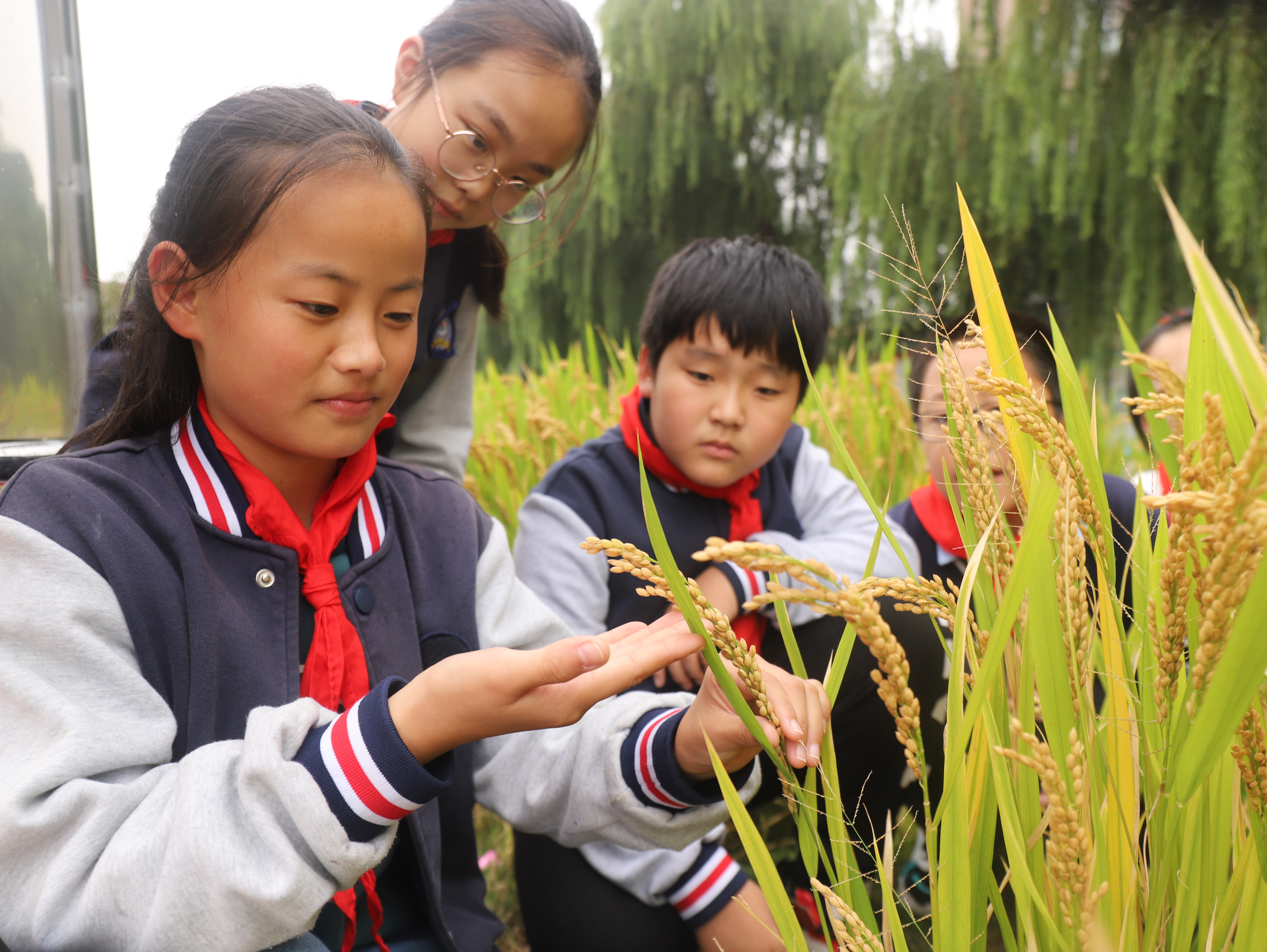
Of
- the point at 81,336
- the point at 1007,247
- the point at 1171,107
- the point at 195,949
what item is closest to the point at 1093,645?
the point at 195,949

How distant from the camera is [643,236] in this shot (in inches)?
356

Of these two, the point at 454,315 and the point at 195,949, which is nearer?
the point at 195,949

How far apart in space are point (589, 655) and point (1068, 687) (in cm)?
36

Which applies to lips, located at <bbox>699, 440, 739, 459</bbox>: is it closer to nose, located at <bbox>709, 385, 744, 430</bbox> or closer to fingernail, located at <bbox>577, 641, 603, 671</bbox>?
nose, located at <bbox>709, 385, 744, 430</bbox>

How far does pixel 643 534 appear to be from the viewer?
168cm

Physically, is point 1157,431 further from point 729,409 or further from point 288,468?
point 288,468

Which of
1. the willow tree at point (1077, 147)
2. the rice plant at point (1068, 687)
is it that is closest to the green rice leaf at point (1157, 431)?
the rice plant at point (1068, 687)

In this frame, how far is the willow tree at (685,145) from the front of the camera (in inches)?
322

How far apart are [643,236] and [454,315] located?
740 cm

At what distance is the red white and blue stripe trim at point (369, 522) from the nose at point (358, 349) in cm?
23

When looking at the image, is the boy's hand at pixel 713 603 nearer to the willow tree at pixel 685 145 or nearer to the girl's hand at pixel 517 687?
the girl's hand at pixel 517 687

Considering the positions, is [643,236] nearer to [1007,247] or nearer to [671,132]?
[671,132]

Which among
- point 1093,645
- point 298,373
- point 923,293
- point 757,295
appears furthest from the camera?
point 757,295

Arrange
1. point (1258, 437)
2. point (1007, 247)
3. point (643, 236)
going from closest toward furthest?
point (1258, 437)
point (1007, 247)
point (643, 236)
